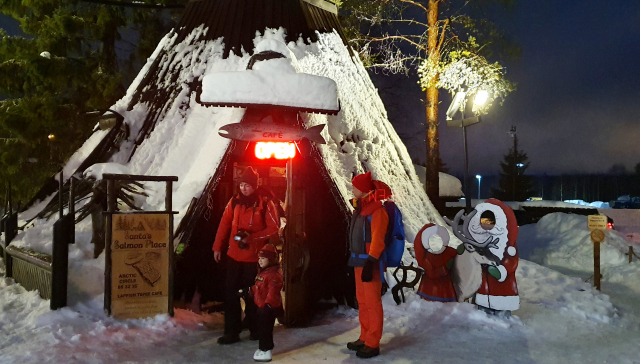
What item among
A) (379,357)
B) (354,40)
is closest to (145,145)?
(379,357)

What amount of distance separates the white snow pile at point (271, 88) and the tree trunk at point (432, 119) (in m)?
6.74

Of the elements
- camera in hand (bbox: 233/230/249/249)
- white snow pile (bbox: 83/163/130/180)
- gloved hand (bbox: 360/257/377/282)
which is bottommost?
gloved hand (bbox: 360/257/377/282)

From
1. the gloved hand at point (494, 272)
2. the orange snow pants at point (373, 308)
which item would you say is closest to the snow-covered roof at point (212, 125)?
the gloved hand at point (494, 272)

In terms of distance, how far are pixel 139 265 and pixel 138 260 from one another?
0.06 m

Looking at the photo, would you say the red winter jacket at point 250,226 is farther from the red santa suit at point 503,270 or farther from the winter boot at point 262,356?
the red santa suit at point 503,270

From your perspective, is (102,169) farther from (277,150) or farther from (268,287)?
(268,287)

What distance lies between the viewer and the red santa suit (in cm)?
571

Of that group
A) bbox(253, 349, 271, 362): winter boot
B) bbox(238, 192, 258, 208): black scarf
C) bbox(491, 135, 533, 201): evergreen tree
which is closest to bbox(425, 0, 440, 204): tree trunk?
bbox(238, 192, 258, 208): black scarf

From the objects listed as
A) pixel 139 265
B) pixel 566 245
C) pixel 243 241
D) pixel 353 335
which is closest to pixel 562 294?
pixel 353 335

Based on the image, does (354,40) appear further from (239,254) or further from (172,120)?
(239,254)

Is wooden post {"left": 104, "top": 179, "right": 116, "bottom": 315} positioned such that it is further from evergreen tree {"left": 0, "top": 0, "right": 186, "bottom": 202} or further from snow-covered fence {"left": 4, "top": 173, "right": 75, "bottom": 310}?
evergreen tree {"left": 0, "top": 0, "right": 186, "bottom": 202}

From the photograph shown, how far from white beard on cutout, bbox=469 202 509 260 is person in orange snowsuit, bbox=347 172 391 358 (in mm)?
1821

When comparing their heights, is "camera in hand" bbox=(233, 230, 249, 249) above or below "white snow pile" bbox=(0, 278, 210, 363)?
above

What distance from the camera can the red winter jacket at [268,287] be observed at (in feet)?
14.5
